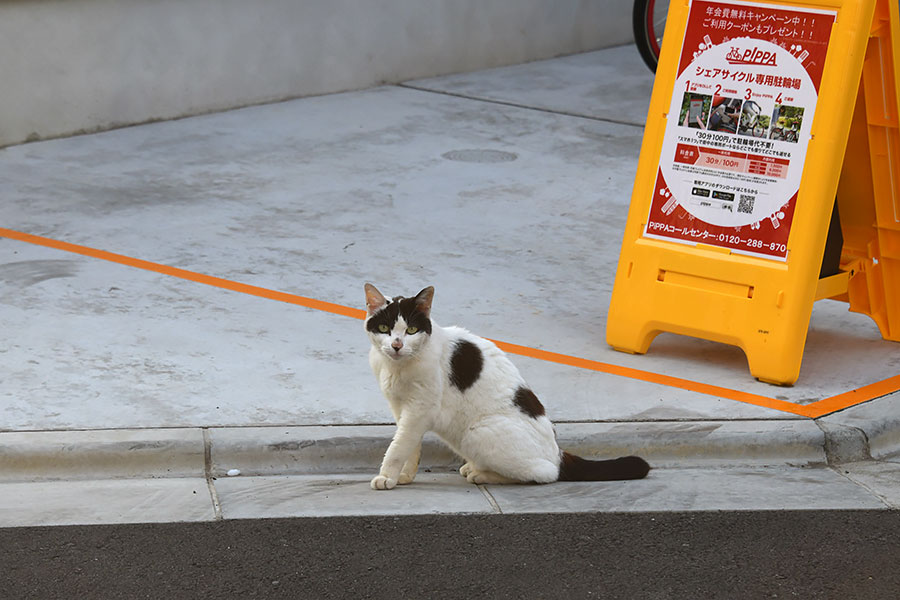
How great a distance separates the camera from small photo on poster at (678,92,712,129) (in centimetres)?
621

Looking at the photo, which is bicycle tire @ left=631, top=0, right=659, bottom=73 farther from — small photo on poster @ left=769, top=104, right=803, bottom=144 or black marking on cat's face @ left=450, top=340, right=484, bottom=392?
black marking on cat's face @ left=450, top=340, right=484, bottom=392

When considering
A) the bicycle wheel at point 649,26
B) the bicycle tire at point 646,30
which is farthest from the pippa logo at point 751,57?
the bicycle wheel at point 649,26

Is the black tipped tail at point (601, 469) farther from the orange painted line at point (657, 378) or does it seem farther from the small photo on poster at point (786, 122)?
the small photo on poster at point (786, 122)

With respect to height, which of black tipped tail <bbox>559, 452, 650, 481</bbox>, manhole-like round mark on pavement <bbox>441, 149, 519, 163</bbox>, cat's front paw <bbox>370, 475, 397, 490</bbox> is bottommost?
cat's front paw <bbox>370, 475, 397, 490</bbox>

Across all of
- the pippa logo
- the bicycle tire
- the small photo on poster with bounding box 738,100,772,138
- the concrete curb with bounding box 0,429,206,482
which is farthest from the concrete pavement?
the bicycle tire

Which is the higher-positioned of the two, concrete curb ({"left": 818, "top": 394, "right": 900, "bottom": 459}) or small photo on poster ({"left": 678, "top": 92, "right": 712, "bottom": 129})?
small photo on poster ({"left": 678, "top": 92, "right": 712, "bottom": 129})

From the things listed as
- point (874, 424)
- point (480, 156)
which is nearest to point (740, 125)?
point (874, 424)

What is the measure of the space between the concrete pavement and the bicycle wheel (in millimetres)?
1889

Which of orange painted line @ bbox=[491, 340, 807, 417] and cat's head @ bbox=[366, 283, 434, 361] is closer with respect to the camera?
cat's head @ bbox=[366, 283, 434, 361]

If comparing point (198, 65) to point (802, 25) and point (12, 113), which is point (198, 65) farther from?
point (802, 25)

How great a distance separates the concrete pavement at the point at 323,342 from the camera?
16.7 feet

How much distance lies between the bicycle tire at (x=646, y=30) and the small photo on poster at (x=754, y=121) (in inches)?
250

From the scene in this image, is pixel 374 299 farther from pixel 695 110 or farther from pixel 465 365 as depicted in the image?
pixel 695 110

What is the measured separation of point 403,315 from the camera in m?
4.83
